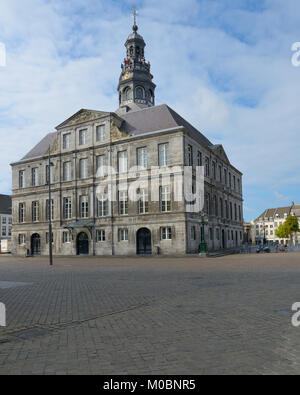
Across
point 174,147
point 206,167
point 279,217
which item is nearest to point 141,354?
point 174,147

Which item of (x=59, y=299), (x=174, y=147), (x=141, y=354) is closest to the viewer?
(x=141, y=354)

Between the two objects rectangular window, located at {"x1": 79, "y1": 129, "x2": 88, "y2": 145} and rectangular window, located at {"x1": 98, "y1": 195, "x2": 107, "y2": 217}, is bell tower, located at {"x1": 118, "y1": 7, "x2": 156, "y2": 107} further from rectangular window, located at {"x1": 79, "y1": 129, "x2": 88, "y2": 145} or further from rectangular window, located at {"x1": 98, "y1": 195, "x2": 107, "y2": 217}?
rectangular window, located at {"x1": 98, "y1": 195, "x2": 107, "y2": 217}

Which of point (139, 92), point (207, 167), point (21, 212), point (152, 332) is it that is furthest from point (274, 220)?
point (152, 332)

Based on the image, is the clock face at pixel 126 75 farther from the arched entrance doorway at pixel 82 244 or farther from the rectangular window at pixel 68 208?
the arched entrance doorway at pixel 82 244

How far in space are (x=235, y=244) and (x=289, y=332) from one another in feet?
165

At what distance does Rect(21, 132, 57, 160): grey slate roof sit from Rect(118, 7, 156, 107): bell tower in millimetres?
→ 11981

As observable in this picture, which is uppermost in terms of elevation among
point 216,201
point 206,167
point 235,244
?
point 206,167

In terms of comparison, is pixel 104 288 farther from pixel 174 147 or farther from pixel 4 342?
pixel 174 147

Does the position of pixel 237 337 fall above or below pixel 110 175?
below

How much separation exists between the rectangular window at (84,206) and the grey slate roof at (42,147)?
1047cm

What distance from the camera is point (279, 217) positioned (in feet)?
387

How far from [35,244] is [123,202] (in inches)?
607

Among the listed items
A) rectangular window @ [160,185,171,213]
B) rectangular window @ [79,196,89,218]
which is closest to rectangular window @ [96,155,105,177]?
rectangular window @ [79,196,89,218]

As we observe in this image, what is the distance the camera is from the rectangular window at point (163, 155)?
115 ft
